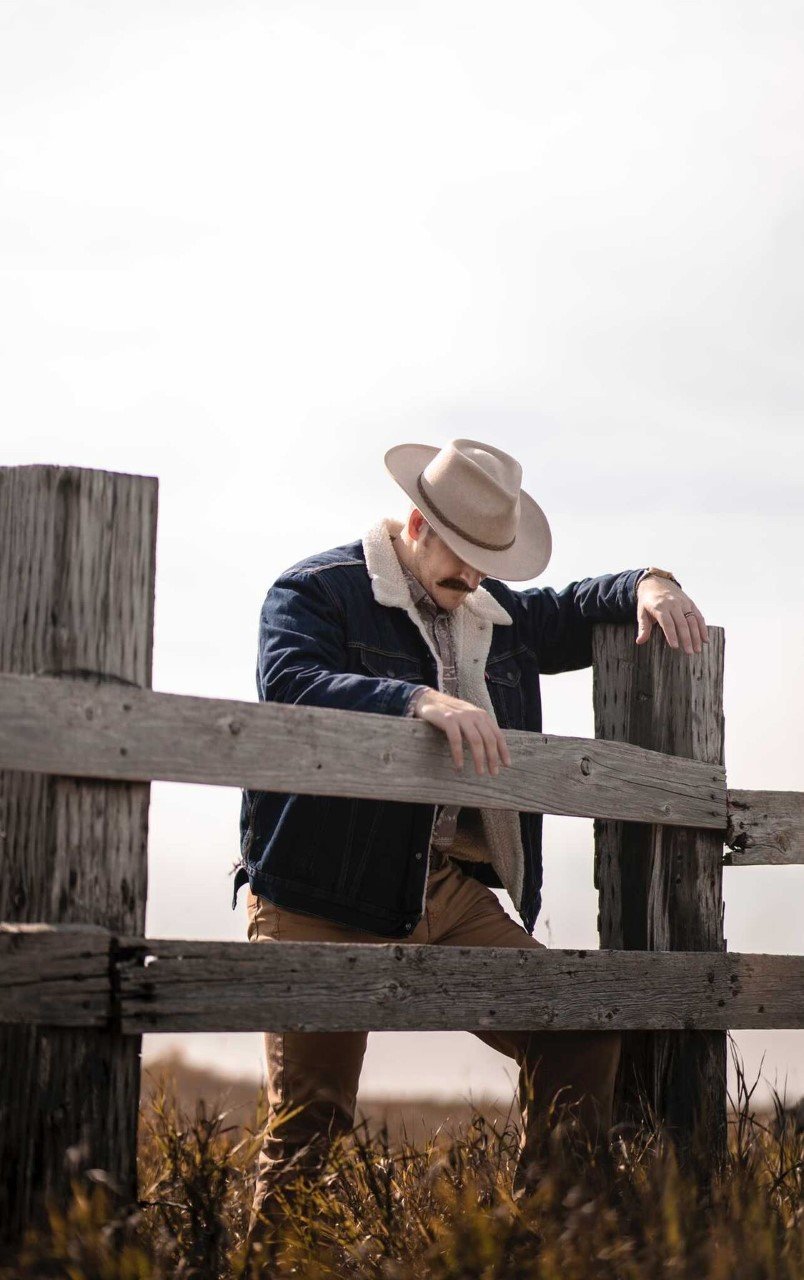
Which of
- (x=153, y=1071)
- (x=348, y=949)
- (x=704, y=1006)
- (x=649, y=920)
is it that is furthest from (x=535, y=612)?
(x=153, y=1071)

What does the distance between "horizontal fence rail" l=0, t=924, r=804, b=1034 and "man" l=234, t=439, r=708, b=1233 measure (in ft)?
0.71

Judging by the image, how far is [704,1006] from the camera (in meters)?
4.61

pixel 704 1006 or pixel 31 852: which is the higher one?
pixel 31 852

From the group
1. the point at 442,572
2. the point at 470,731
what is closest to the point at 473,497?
the point at 442,572

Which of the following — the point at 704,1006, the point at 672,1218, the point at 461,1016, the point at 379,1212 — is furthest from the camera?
the point at 704,1006

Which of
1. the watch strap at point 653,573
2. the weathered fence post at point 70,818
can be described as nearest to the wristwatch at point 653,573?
the watch strap at point 653,573

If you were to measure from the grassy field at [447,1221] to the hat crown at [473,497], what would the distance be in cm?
180

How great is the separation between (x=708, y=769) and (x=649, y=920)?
54 centimetres

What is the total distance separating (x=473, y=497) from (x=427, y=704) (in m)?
1.01

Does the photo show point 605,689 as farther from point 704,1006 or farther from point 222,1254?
point 222,1254

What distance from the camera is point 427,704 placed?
3787mm

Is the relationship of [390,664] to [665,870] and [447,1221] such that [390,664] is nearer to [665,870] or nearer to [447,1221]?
[665,870]

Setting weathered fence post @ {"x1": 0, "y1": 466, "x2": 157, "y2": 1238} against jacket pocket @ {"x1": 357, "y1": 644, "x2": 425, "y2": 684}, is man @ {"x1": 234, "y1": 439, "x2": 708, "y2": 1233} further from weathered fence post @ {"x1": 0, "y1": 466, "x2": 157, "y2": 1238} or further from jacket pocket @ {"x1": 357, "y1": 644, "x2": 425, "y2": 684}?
weathered fence post @ {"x1": 0, "y1": 466, "x2": 157, "y2": 1238}

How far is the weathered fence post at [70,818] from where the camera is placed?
322cm
